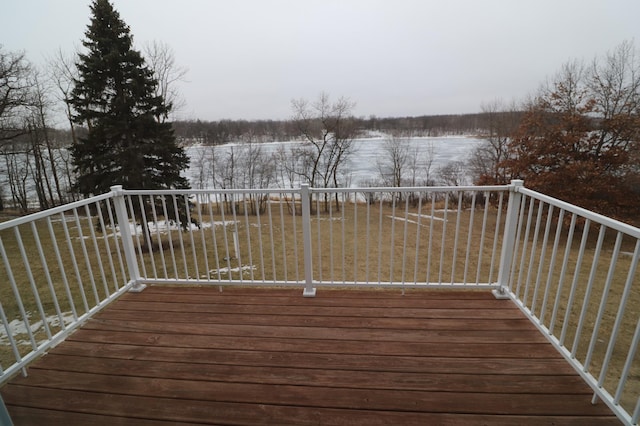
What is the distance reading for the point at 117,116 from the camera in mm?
8828

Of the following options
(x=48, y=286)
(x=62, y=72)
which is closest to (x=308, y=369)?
(x=48, y=286)

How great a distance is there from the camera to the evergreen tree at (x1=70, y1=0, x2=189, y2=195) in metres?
8.31

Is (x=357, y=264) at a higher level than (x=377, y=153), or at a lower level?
lower

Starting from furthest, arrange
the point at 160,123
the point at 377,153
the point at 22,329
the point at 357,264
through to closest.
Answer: the point at 377,153, the point at 160,123, the point at 357,264, the point at 22,329

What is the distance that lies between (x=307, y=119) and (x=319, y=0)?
12138mm

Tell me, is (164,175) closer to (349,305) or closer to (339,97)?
(349,305)

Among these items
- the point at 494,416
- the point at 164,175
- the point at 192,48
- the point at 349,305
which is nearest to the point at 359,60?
the point at 192,48

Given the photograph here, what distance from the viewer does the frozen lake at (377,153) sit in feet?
68.9

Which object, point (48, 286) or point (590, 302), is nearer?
point (48, 286)

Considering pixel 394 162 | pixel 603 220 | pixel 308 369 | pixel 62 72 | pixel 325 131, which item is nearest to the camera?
pixel 603 220

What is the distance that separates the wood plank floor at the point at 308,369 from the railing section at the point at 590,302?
0.46 feet

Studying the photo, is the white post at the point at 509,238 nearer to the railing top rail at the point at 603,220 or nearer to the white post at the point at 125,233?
the railing top rail at the point at 603,220

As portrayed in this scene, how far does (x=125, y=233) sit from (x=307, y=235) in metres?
1.61

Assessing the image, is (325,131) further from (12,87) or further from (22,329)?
(22,329)
